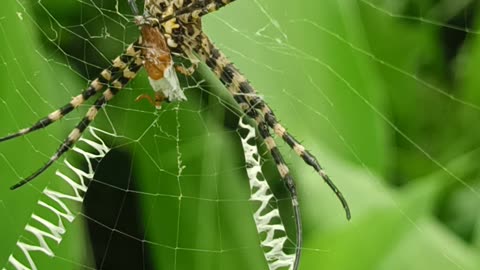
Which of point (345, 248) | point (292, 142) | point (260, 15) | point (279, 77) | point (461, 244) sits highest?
point (260, 15)

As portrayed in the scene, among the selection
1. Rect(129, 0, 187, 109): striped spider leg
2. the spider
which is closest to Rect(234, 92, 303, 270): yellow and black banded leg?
the spider

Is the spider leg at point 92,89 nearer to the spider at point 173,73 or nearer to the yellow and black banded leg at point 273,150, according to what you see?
the spider at point 173,73

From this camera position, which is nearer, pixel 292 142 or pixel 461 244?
pixel 461 244

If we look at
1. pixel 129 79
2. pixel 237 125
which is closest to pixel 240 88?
pixel 237 125

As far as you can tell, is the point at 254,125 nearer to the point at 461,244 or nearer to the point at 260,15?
the point at 260,15

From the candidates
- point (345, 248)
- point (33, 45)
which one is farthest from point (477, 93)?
point (33, 45)

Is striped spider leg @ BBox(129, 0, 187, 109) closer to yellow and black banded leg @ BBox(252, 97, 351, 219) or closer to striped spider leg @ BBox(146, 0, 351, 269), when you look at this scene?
striped spider leg @ BBox(146, 0, 351, 269)

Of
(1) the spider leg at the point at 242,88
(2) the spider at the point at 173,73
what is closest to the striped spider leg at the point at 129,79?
(2) the spider at the point at 173,73

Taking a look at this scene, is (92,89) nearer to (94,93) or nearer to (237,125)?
(94,93)
